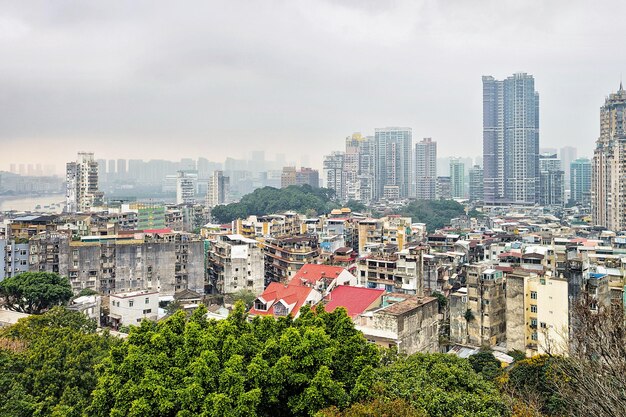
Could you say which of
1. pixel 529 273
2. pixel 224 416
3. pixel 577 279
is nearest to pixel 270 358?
pixel 224 416

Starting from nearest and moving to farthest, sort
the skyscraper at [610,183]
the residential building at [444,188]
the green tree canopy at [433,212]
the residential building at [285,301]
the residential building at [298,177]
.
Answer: the residential building at [285,301], the skyscraper at [610,183], the green tree canopy at [433,212], the residential building at [298,177], the residential building at [444,188]

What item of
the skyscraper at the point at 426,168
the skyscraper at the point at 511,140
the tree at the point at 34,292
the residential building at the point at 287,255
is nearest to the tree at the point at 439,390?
the tree at the point at 34,292

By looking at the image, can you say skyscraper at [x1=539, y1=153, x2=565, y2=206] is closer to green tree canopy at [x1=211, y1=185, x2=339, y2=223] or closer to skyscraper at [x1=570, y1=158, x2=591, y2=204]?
skyscraper at [x1=570, y1=158, x2=591, y2=204]

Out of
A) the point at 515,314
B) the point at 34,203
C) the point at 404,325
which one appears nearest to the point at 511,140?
the point at 34,203

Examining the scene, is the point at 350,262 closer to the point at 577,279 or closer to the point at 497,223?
the point at 577,279

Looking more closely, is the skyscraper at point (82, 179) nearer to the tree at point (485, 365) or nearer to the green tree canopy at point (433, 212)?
the green tree canopy at point (433, 212)

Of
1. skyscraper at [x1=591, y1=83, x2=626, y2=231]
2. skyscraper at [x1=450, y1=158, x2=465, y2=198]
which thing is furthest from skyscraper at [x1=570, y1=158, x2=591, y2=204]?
skyscraper at [x1=591, y1=83, x2=626, y2=231]
